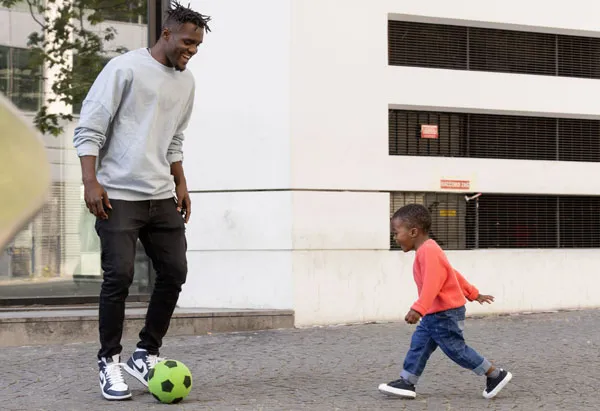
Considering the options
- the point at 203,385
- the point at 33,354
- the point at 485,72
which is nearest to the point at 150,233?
the point at 203,385

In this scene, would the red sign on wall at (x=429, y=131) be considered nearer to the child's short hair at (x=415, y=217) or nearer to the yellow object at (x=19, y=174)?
the child's short hair at (x=415, y=217)

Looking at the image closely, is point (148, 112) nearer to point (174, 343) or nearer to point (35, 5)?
point (174, 343)

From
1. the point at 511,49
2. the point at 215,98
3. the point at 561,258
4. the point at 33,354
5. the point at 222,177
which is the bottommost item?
the point at 33,354

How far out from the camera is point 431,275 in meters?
4.88

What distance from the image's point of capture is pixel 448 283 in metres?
4.99

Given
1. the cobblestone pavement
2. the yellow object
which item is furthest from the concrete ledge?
the yellow object

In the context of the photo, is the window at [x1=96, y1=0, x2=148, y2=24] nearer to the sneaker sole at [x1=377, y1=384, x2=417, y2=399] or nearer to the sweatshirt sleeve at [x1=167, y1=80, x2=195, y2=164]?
the sweatshirt sleeve at [x1=167, y1=80, x2=195, y2=164]

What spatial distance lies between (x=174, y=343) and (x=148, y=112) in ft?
9.79

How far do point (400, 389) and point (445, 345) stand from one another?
344mm

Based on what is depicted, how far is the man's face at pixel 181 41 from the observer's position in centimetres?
479

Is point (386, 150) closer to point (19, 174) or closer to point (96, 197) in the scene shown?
point (96, 197)

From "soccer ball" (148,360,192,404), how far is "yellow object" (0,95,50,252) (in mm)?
3994

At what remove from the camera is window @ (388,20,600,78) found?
30.9 feet

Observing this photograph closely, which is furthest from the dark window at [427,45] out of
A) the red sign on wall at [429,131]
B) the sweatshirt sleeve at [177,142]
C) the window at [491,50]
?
the sweatshirt sleeve at [177,142]
